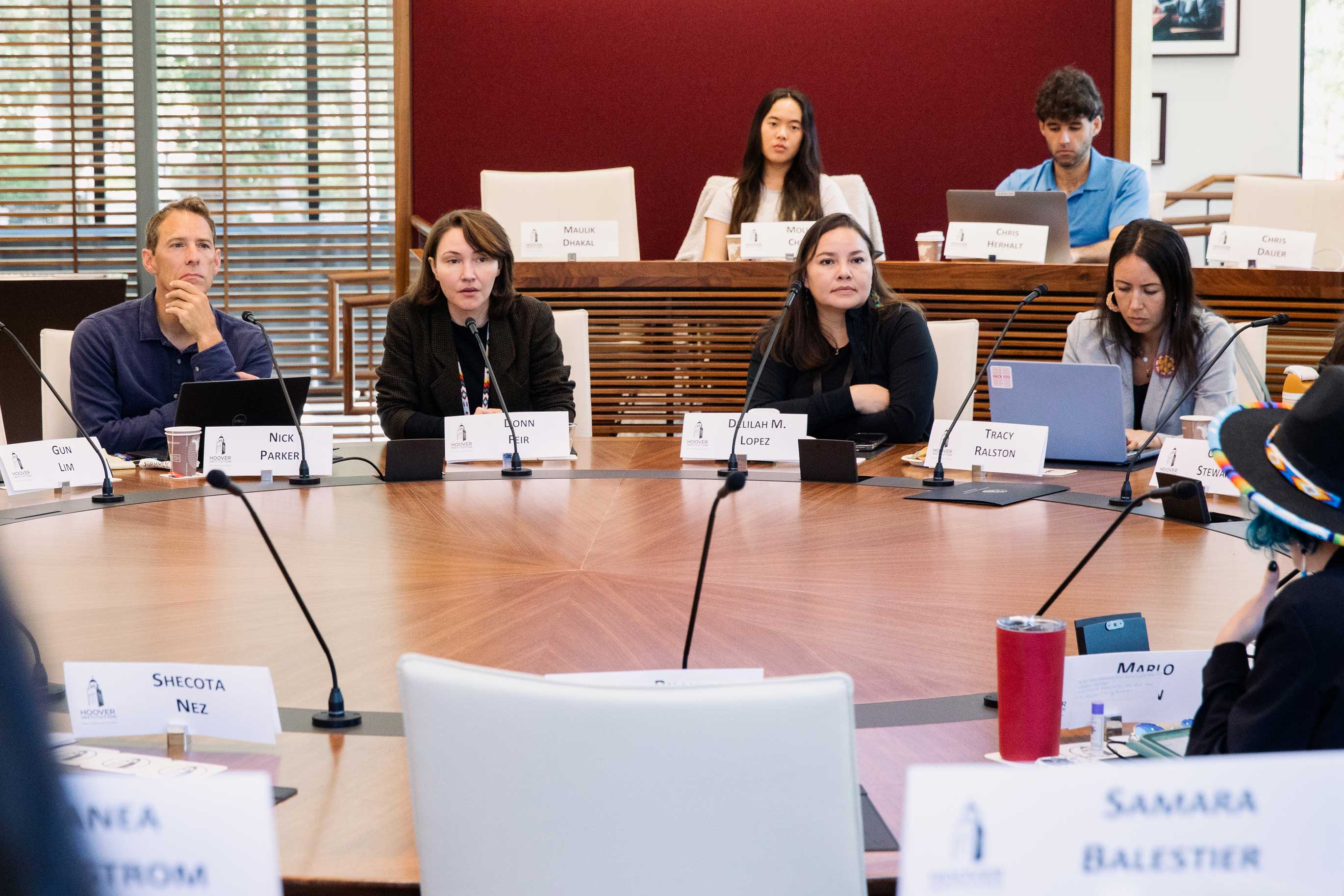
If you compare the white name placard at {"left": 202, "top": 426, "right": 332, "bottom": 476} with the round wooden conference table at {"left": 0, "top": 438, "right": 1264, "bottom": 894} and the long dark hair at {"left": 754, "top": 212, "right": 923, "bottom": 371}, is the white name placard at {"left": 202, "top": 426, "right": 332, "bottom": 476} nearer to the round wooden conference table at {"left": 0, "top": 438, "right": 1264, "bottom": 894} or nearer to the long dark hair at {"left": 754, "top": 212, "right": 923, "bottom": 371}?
the round wooden conference table at {"left": 0, "top": 438, "right": 1264, "bottom": 894}

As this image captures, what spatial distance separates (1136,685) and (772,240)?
359 cm

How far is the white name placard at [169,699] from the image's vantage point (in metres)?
1.28

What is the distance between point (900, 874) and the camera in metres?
0.82

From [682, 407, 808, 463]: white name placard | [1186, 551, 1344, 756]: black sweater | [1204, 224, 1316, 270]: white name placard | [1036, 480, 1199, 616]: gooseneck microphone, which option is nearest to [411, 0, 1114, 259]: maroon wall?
[1204, 224, 1316, 270]: white name placard

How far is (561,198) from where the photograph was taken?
5504 mm

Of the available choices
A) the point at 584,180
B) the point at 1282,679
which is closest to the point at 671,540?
the point at 1282,679

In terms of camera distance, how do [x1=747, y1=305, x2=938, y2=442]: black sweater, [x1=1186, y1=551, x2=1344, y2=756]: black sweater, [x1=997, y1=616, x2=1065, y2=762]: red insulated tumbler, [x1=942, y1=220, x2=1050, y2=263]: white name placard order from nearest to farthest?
[x1=1186, y1=551, x2=1344, y2=756]: black sweater < [x1=997, y1=616, x2=1065, y2=762]: red insulated tumbler < [x1=747, y1=305, x2=938, y2=442]: black sweater < [x1=942, y1=220, x2=1050, y2=263]: white name placard

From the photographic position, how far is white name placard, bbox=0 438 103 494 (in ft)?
8.84

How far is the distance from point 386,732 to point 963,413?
8.96 feet

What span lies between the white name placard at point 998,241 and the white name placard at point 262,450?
2.72m

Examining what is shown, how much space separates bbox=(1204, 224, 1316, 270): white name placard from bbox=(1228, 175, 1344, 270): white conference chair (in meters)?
0.40

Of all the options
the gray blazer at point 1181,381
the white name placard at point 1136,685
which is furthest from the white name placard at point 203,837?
the gray blazer at point 1181,381

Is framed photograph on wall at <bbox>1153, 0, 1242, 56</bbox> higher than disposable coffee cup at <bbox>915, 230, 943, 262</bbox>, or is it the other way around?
framed photograph on wall at <bbox>1153, 0, 1242, 56</bbox>

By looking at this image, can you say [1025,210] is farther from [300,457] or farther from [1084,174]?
[300,457]
